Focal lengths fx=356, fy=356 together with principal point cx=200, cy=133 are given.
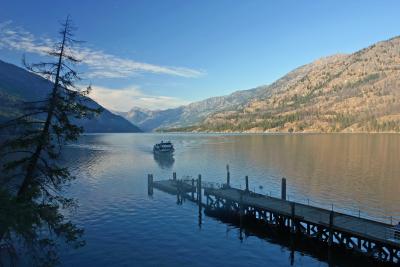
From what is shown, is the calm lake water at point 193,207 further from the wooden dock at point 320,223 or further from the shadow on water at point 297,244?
the wooden dock at point 320,223

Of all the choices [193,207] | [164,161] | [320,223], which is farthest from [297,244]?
[164,161]

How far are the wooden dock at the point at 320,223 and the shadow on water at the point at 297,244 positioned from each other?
2.02ft

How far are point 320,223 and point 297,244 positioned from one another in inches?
186

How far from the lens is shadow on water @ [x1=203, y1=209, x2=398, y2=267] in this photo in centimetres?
4041

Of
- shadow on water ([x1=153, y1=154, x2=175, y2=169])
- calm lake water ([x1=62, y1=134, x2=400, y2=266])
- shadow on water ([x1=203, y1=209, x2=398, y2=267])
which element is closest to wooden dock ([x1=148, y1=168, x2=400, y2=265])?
shadow on water ([x1=203, y1=209, x2=398, y2=267])

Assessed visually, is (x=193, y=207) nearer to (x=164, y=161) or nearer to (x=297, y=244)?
(x=297, y=244)

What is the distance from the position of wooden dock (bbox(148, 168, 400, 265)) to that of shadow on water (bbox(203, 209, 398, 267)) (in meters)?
0.62

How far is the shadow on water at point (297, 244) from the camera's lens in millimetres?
40406

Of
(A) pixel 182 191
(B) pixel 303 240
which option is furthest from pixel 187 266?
(A) pixel 182 191

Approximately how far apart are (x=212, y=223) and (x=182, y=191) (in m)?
19.1

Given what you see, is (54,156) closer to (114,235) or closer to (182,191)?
(114,235)

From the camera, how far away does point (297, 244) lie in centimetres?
4662

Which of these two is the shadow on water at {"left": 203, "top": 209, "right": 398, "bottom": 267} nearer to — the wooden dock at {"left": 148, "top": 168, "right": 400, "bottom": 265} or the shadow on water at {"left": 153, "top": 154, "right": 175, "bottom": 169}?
the wooden dock at {"left": 148, "top": 168, "right": 400, "bottom": 265}

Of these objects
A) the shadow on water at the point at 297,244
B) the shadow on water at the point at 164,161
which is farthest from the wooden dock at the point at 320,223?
the shadow on water at the point at 164,161
